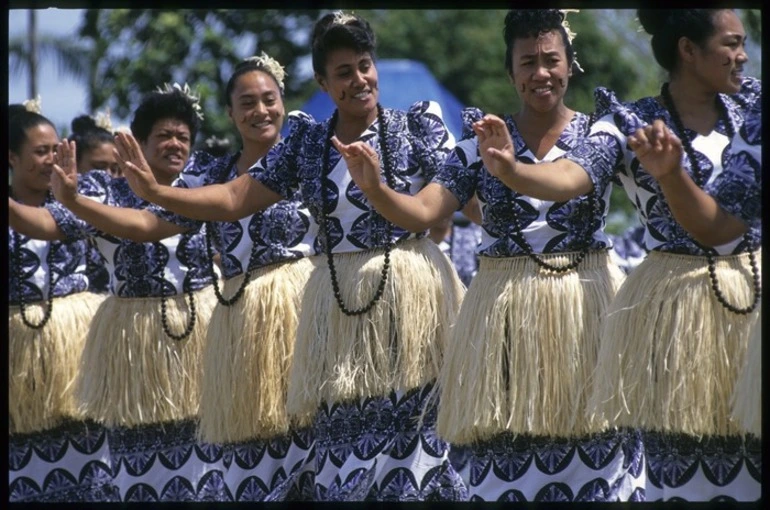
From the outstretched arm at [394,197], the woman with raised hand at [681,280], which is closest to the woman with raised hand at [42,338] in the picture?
the outstretched arm at [394,197]

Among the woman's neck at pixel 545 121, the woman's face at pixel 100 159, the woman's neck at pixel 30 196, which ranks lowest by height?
the woman's neck at pixel 30 196

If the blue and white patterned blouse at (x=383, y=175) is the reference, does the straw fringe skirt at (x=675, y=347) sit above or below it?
below

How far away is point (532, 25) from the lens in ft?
14.2

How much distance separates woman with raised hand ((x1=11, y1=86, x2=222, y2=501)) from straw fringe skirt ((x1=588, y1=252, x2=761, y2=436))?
83.7 inches

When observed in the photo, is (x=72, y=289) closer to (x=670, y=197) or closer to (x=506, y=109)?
(x=670, y=197)

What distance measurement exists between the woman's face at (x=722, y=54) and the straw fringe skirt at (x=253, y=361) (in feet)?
5.84

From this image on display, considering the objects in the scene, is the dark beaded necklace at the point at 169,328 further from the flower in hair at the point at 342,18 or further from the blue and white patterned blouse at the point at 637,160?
the blue and white patterned blouse at the point at 637,160

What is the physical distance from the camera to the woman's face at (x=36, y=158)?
6039mm

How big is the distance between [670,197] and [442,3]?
181cm

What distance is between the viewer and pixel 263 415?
513 centimetres

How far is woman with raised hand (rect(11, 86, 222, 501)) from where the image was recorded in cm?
568

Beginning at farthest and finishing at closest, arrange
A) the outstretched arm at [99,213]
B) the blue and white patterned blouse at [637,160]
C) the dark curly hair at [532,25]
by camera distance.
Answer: the outstretched arm at [99,213], the dark curly hair at [532,25], the blue and white patterned blouse at [637,160]

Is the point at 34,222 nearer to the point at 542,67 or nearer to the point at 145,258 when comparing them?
the point at 145,258

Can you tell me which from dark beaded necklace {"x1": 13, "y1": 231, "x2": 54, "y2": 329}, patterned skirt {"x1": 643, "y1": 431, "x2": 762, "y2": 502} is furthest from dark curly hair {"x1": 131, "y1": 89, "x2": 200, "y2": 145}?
patterned skirt {"x1": 643, "y1": 431, "x2": 762, "y2": 502}
